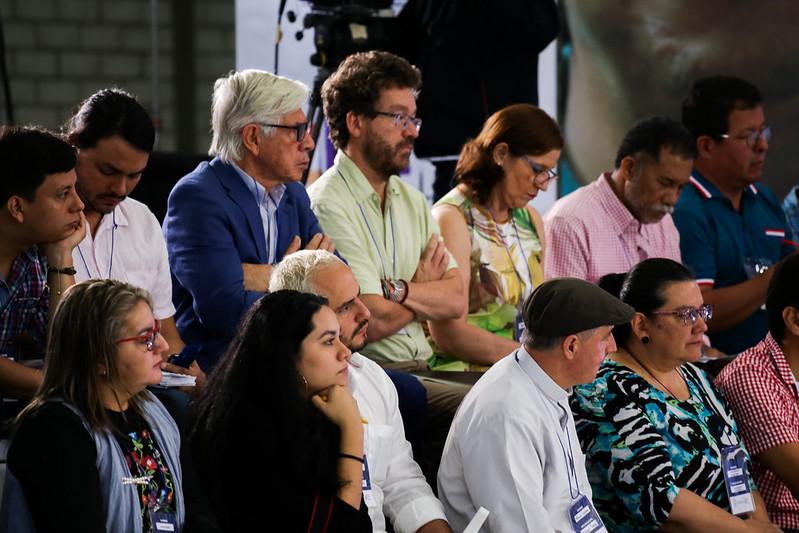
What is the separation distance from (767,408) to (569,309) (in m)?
0.90

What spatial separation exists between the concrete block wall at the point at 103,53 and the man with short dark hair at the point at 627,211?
2359mm

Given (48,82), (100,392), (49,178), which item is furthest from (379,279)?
(48,82)

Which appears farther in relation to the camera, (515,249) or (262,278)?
(515,249)

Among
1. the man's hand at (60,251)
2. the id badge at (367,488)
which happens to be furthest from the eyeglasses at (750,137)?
the man's hand at (60,251)

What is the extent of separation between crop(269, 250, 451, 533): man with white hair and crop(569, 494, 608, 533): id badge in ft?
1.02

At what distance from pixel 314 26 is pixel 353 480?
269cm

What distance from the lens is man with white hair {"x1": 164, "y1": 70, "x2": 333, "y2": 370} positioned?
11.0 feet

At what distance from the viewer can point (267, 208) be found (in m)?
3.59

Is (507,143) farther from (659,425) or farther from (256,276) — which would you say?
(659,425)

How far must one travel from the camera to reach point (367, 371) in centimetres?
305

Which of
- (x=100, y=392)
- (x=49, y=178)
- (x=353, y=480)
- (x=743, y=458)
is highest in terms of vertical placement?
(x=49, y=178)

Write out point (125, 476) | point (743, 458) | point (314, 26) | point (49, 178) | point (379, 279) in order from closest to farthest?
point (125, 476), point (49, 178), point (743, 458), point (379, 279), point (314, 26)

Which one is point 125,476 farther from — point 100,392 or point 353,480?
point 353,480

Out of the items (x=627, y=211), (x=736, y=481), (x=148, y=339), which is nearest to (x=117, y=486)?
(x=148, y=339)
